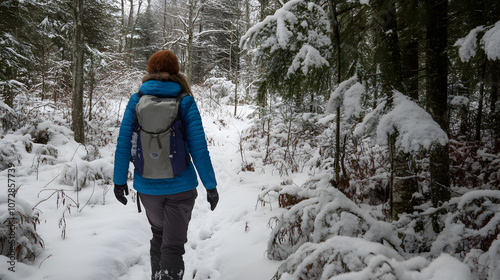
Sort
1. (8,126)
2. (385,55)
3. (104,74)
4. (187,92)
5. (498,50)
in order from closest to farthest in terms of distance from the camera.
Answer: (498,50), (385,55), (187,92), (8,126), (104,74)

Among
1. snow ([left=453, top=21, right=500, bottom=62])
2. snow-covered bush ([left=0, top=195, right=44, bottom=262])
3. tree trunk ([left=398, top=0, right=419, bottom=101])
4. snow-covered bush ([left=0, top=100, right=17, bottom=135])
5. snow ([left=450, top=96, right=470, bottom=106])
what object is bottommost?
snow-covered bush ([left=0, top=195, right=44, bottom=262])

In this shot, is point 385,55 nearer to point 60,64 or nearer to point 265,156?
point 265,156

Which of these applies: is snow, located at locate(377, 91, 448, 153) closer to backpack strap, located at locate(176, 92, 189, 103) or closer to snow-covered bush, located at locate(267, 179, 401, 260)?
snow-covered bush, located at locate(267, 179, 401, 260)

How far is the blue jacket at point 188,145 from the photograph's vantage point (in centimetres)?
236

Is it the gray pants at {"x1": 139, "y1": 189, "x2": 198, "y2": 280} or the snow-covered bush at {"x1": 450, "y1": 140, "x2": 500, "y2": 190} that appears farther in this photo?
the snow-covered bush at {"x1": 450, "y1": 140, "x2": 500, "y2": 190}

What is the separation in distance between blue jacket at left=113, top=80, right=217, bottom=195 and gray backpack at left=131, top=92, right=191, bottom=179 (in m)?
0.07

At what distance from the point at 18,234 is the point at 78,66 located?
533 centimetres

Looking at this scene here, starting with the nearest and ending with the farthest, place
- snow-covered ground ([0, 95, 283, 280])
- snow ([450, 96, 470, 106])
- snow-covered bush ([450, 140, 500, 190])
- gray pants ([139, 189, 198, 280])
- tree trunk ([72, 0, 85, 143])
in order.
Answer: gray pants ([139, 189, 198, 280]) < snow-covered ground ([0, 95, 283, 280]) < snow-covered bush ([450, 140, 500, 190]) < snow ([450, 96, 470, 106]) < tree trunk ([72, 0, 85, 143])

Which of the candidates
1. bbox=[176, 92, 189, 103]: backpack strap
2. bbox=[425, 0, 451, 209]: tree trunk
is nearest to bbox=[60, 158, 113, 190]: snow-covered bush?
bbox=[176, 92, 189, 103]: backpack strap

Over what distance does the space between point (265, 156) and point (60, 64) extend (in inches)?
345

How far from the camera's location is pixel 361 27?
2.64m

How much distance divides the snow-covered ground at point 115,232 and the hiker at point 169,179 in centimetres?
71

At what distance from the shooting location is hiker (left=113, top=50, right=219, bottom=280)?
237 cm

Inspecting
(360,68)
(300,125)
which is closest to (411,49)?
(360,68)
